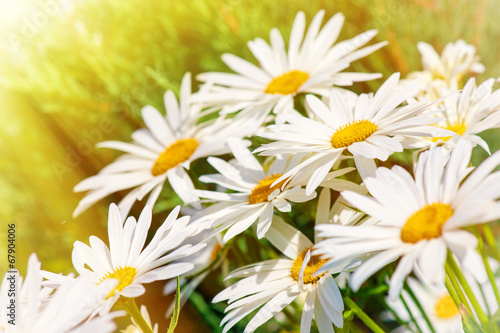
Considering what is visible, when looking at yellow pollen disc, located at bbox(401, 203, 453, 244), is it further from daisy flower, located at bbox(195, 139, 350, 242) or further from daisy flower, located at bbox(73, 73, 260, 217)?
daisy flower, located at bbox(73, 73, 260, 217)

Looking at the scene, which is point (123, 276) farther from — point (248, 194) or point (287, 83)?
point (287, 83)

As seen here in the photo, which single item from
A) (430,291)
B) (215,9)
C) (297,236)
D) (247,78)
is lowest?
(430,291)

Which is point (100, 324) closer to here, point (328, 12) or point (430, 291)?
point (430, 291)

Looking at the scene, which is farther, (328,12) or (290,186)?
(328,12)

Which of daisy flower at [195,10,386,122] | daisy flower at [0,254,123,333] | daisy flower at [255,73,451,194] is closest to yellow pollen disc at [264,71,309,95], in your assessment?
daisy flower at [195,10,386,122]

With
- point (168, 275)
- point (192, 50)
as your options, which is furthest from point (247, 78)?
point (168, 275)

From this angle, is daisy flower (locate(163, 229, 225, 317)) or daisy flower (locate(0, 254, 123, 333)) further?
daisy flower (locate(163, 229, 225, 317))

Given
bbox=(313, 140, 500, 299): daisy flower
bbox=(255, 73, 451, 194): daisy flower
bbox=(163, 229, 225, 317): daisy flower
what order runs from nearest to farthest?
bbox=(313, 140, 500, 299): daisy flower < bbox=(255, 73, 451, 194): daisy flower < bbox=(163, 229, 225, 317): daisy flower

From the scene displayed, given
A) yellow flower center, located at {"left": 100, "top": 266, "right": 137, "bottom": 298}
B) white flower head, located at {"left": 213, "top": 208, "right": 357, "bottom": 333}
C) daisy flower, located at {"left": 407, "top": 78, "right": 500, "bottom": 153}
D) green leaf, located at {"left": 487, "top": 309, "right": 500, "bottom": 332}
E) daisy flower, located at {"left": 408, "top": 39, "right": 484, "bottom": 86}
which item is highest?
daisy flower, located at {"left": 408, "top": 39, "right": 484, "bottom": 86}
